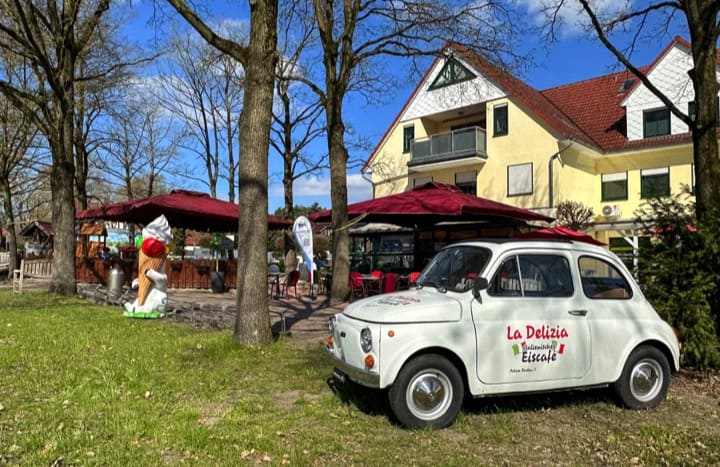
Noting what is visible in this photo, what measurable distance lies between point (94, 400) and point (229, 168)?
27.4 meters

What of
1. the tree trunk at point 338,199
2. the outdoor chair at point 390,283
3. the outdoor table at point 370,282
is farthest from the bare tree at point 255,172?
the outdoor table at point 370,282

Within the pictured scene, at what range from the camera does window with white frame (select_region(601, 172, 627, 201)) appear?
2552 cm

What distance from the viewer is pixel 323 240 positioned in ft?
136

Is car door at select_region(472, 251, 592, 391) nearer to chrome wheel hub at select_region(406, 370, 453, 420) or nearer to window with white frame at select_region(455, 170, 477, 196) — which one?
chrome wheel hub at select_region(406, 370, 453, 420)

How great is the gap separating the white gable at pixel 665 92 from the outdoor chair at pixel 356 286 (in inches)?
702

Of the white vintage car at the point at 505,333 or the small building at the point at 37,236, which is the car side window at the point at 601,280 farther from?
the small building at the point at 37,236

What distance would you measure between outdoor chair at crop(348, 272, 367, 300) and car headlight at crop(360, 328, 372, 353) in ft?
28.1

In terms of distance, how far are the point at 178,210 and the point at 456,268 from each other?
1130cm

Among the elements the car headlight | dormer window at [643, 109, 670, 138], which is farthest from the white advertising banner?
dormer window at [643, 109, 670, 138]

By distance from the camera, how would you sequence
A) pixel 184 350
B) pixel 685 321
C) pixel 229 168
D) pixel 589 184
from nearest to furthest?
pixel 685 321 → pixel 184 350 → pixel 589 184 → pixel 229 168

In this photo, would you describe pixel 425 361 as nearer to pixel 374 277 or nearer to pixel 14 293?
pixel 374 277

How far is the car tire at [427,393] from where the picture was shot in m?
4.62

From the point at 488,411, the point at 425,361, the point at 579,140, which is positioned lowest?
the point at 488,411

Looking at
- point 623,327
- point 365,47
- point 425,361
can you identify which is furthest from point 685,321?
point 365,47
